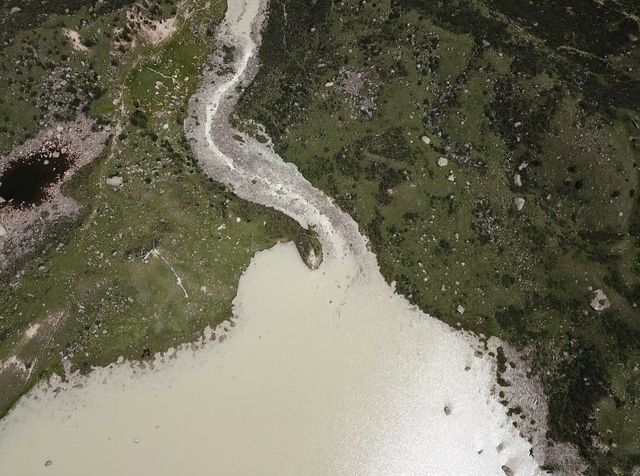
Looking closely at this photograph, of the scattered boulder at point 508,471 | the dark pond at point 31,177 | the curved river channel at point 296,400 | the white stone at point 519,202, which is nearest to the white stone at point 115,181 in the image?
the dark pond at point 31,177

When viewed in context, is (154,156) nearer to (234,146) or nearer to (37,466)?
(234,146)

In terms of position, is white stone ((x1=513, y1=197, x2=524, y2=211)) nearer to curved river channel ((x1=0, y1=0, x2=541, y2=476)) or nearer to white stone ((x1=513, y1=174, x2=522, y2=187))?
white stone ((x1=513, y1=174, x2=522, y2=187))

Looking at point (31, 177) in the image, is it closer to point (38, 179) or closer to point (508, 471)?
point (38, 179)

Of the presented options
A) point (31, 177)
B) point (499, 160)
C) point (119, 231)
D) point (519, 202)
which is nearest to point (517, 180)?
point (519, 202)

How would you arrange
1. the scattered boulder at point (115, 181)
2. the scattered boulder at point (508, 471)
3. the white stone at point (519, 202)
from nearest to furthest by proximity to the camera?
1. the scattered boulder at point (508, 471)
2. the white stone at point (519, 202)
3. the scattered boulder at point (115, 181)

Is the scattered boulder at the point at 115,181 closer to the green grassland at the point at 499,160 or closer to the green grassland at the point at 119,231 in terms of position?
the green grassland at the point at 119,231

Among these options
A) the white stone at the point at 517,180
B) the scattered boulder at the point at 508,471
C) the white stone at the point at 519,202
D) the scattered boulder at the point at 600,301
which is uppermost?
the white stone at the point at 517,180

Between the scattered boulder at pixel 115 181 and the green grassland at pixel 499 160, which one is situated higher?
the green grassland at pixel 499 160

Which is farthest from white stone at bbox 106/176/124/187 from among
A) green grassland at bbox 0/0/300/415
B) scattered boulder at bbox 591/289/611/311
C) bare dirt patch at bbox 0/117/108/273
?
scattered boulder at bbox 591/289/611/311
